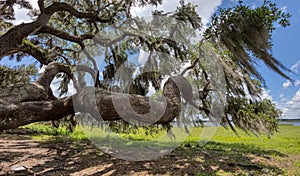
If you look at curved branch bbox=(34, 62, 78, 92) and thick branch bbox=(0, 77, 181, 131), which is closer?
thick branch bbox=(0, 77, 181, 131)

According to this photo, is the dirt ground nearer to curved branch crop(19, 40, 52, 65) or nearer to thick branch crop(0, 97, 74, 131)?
thick branch crop(0, 97, 74, 131)

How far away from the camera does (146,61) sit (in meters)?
6.08

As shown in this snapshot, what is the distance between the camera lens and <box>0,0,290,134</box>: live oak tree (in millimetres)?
2787

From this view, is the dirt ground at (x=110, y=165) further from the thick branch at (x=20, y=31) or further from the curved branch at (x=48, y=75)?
the thick branch at (x=20, y=31)

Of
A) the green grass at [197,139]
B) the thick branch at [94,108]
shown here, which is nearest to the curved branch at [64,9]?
the thick branch at [94,108]

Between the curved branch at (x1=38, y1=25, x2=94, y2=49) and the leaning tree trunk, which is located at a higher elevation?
the curved branch at (x1=38, y1=25, x2=94, y2=49)

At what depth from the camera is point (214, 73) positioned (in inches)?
187

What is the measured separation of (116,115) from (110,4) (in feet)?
12.4

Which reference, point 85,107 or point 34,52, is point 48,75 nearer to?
point 85,107

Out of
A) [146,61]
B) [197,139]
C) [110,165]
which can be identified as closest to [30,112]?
[110,165]

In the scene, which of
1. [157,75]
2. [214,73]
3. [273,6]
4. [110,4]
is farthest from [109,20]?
[273,6]

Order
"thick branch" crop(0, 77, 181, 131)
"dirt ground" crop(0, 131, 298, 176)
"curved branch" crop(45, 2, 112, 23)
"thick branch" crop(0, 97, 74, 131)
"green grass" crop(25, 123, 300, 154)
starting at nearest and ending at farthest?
"thick branch" crop(0, 97, 74, 131), "thick branch" crop(0, 77, 181, 131), "dirt ground" crop(0, 131, 298, 176), "curved branch" crop(45, 2, 112, 23), "green grass" crop(25, 123, 300, 154)

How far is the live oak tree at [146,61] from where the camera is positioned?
279 centimetres

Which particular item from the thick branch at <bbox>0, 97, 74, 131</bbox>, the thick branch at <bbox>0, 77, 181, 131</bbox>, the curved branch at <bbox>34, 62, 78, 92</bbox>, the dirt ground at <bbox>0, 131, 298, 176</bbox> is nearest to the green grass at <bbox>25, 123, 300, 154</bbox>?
the dirt ground at <bbox>0, 131, 298, 176</bbox>
